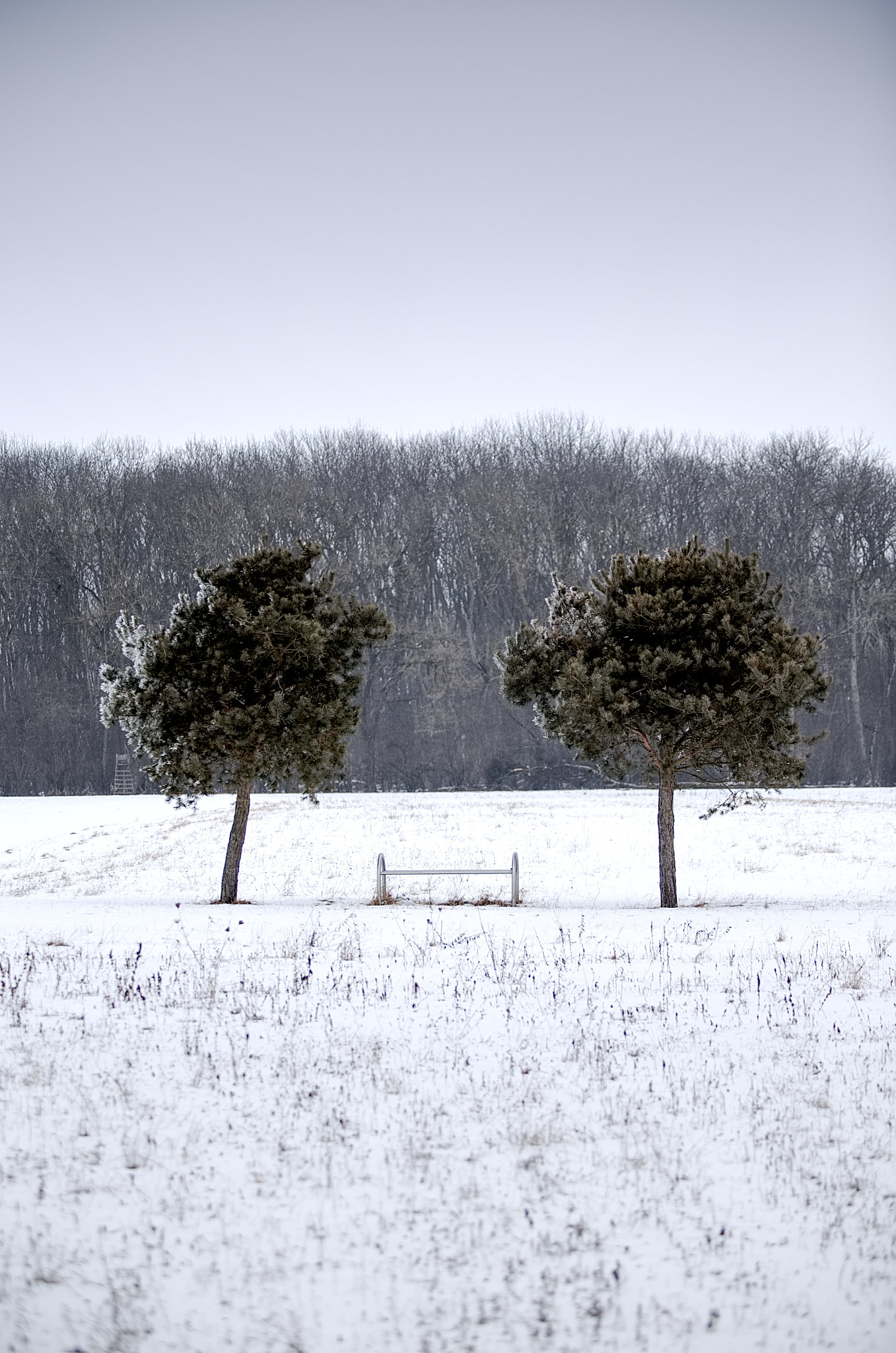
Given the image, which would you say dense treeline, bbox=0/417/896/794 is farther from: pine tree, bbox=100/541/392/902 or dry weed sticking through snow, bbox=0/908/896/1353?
dry weed sticking through snow, bbox=0/908/896/1353

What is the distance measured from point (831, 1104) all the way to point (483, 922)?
25.7 ft

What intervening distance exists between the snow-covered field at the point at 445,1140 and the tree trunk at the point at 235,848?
4783 millimetres

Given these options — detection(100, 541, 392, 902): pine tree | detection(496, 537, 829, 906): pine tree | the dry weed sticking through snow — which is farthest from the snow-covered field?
detection(100, 541, 392, 902): pine tree

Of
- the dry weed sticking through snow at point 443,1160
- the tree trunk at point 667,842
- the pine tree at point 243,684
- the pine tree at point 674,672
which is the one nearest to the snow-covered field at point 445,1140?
the dry weed sticking through snow at point 443,1160

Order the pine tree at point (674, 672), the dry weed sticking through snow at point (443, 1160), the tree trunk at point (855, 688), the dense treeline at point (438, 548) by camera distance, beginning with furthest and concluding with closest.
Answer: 1. the dense treeline at point (438, 548)
2. the tree trunk at point (855, 688)
3. the pine tree at point (674, 672)
4. the dry weed sticking through snow at point (443, 1160)

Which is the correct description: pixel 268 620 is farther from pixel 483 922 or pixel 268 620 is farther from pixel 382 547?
pixel 382 547

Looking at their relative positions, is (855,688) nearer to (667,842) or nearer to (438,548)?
(438,548)

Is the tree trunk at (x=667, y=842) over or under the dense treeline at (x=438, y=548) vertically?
under

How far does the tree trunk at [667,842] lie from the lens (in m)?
17.4

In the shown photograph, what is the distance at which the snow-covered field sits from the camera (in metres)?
4.90

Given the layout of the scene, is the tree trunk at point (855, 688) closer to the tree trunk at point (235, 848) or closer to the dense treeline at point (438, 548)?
the dense treeline at point (438, 548)

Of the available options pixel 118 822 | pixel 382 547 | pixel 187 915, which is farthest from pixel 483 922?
pixel 382 547

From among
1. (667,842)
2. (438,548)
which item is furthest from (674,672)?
(438,548)

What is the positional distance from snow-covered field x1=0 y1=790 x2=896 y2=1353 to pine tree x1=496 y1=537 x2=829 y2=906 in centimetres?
476
